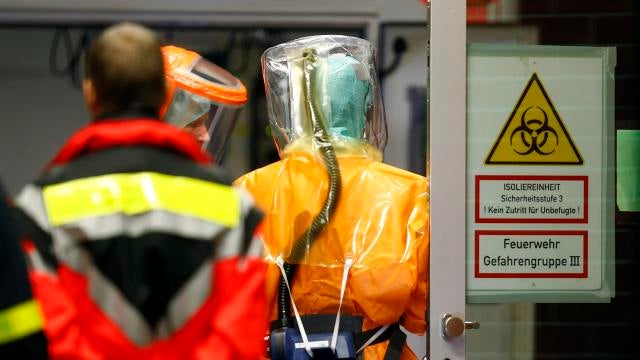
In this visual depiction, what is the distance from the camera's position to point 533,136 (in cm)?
254

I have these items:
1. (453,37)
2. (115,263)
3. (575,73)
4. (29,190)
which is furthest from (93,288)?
(575,73)

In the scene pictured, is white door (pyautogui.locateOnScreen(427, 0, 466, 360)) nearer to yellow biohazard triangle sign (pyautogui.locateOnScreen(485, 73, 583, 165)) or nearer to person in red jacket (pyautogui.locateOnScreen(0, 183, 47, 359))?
yellow biohazard triangle sign (pyautogui.locateOnScreen(485, 73, 583, 165))

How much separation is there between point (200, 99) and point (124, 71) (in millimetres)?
1070

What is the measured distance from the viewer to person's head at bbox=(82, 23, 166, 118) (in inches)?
61.2

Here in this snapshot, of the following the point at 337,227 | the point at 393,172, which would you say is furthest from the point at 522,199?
the point at 337,227

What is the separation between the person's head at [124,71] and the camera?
5.10ft

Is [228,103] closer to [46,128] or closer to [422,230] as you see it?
[422,230]

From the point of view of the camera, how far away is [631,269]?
2900 mm

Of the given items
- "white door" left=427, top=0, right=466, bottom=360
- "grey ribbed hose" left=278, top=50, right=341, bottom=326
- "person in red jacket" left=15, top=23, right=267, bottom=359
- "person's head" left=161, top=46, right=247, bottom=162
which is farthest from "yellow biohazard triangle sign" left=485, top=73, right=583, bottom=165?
"person in red jacket" left=15, top=23, right=267, bottom=359

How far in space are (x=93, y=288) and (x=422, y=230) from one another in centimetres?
111

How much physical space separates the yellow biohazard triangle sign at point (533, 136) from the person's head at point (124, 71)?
123 centimetres

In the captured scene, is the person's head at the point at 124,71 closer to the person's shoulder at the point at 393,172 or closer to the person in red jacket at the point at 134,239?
the person in red jacket at the point at 134,239

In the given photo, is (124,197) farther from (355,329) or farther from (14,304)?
(355,329)

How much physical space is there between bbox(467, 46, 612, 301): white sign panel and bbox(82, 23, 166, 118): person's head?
1178 millimetres
